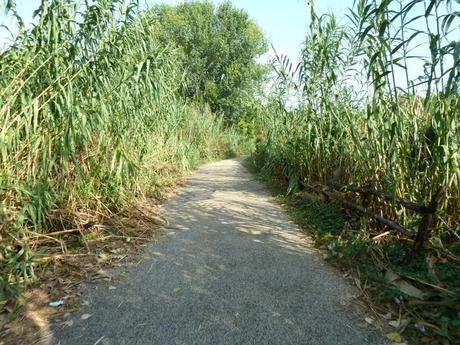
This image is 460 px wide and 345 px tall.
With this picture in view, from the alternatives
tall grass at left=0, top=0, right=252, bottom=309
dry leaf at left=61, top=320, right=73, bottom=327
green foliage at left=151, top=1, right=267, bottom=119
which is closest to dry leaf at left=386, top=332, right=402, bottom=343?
dry leaf at left=61, top=320, right=73, bottom=327

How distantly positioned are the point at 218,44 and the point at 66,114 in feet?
70.6

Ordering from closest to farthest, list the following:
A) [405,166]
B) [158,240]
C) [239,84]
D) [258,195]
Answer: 1. [405,166]
2. [158,240]
3. [258,195]
4. [239,84]

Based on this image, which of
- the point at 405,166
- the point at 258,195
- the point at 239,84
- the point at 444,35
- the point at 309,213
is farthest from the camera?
the point at 239,84

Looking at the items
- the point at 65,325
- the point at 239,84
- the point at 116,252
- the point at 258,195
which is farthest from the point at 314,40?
the point at 239,84

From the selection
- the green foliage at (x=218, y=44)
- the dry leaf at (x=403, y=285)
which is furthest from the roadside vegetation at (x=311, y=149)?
the green foliage at (x=218, y=44)

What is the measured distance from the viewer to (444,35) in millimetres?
2023

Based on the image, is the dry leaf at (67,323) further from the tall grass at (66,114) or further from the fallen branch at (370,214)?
the fallen branch at (370,214)

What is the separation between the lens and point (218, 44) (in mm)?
22125

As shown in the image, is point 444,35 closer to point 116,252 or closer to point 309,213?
point 309,213

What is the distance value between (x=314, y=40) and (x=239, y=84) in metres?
18.3

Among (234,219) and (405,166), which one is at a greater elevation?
(405,166)

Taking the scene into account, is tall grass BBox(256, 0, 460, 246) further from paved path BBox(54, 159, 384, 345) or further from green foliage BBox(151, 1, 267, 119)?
→ green foliage BBox(151, 1, 267, 119)

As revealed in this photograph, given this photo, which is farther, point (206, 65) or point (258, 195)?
point (206, 65)

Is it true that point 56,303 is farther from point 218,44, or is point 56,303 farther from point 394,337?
point 218,44
